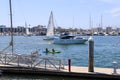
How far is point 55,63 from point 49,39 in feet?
307

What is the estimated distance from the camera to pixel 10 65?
95.1ft

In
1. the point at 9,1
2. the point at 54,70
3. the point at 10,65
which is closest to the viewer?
the point at 54,70

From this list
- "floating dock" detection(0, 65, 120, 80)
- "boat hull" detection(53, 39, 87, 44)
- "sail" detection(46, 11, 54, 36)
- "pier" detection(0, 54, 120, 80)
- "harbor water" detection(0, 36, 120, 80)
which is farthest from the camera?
"sail" detection(46, 11, 54, 36)

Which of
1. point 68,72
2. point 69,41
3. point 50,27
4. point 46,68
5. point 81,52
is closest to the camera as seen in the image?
point 68,72

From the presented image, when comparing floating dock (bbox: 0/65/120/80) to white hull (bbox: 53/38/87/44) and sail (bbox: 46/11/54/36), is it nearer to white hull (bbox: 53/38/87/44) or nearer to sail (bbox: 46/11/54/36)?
white hull (bbox: 53/38/87/44)

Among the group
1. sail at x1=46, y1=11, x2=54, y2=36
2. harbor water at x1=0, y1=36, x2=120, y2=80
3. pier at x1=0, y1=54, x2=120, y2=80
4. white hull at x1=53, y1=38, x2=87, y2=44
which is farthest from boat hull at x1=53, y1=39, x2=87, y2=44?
pier at x1=0, y1=54, x2=120, y2=80

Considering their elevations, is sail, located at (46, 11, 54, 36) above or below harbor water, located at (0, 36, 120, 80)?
above

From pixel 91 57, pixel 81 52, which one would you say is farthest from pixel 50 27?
pixel 91 57

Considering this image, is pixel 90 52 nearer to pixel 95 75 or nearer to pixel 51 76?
pixel 95 75

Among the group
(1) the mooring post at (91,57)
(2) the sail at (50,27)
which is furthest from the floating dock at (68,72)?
(2) the sail at (50,27)

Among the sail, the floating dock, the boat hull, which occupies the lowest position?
the floating dock

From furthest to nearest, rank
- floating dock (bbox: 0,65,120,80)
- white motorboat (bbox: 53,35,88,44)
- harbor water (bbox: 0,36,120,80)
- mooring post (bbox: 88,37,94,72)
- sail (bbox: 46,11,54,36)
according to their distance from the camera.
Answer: sail (bbox: 46,11,54,36) → white motorboat (bbox: 53,35,88,44) → harbor water (bbox: 0,36,120,80) → mooring post (bbox: 88,37,94,72) → floating dock (bbox: 0,65,120,80)

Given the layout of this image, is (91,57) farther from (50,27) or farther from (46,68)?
(50,27)

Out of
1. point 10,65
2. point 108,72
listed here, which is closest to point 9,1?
point 10,65
